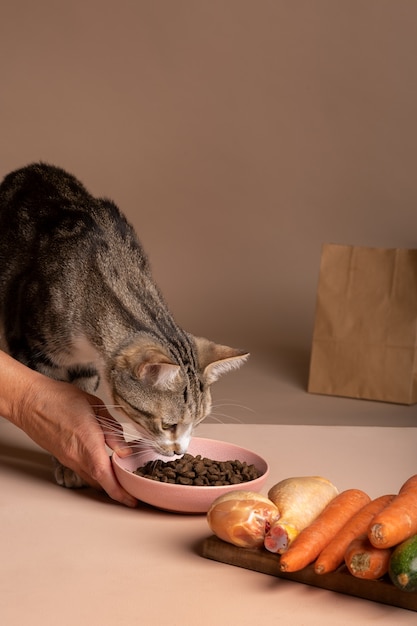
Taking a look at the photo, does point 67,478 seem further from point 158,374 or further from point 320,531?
point 320,531

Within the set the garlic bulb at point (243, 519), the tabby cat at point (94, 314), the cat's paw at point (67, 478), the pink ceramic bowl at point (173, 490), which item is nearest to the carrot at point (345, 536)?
the garlic bulb at point (243, 519)

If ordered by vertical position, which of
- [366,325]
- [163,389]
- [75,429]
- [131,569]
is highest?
[366,325]

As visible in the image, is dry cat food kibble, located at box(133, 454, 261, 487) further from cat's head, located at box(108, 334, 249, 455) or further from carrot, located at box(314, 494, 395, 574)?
carrot, located at box(314, 494, 395, 574)

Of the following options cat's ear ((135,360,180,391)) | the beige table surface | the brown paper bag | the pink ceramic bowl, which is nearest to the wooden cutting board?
the beige table surface

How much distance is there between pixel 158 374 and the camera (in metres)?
2.38

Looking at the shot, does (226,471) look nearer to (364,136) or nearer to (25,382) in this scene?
(25,382)

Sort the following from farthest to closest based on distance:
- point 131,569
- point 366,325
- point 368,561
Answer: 1. point 366,325
2. point 131,569
3. point 368,561

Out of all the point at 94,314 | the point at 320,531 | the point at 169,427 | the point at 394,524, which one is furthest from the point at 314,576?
the point at 94,314

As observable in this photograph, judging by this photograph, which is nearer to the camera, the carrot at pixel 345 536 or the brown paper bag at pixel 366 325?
the carrot at pixel 345 536

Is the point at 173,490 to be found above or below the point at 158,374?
below

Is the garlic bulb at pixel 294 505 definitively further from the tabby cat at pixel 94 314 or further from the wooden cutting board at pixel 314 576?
the tabby cat at pixel 94 314

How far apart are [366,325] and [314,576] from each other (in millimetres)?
2389

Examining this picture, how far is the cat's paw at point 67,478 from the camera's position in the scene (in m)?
2.56

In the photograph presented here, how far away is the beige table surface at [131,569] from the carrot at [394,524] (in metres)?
0.14
